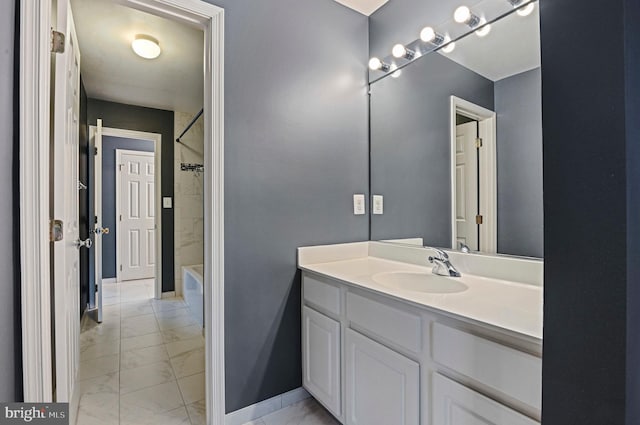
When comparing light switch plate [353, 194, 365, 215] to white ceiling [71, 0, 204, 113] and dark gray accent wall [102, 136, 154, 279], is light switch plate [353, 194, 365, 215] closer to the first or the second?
white ceiling [71, 0, 204, 113]

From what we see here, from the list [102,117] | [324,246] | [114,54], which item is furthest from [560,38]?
[102,117]

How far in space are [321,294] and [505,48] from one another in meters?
1.45

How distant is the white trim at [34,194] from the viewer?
108 cm

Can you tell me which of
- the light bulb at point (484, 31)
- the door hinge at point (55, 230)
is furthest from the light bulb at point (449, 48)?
the door hinge at point (55, 230)

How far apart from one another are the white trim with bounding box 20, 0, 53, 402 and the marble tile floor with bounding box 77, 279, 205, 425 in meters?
0.71

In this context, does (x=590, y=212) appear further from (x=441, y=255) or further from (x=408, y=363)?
(x=441, y=255)

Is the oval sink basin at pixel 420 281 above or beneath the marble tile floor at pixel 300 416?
above

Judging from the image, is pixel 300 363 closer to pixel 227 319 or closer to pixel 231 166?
pixel 227 319

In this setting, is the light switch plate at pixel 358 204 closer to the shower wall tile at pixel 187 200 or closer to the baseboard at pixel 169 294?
the shower wall tile at pixel 187 200

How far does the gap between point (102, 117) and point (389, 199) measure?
3.43 m

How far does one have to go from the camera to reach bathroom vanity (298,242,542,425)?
2.80ft

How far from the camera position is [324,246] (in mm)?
1855

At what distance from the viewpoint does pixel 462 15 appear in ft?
5.05

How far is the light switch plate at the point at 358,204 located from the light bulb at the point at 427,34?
3.15ft
